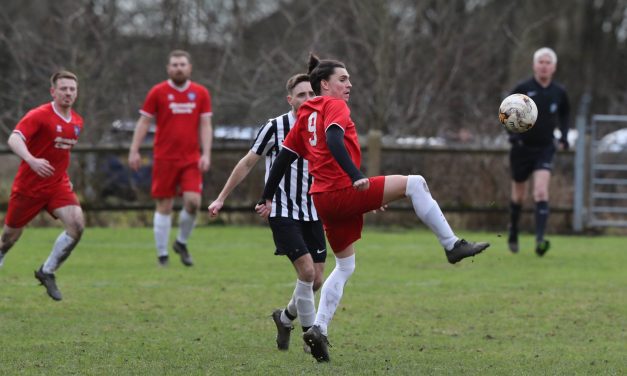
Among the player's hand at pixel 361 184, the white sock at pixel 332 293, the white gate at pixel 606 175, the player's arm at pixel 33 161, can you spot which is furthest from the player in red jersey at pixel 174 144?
the white gate at pixel 606 175

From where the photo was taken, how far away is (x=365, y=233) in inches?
611

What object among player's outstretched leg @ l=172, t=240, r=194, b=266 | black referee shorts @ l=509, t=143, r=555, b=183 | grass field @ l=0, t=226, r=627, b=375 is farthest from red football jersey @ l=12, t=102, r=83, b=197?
black referee shorts @ l=509, t=143, r=555, b=183

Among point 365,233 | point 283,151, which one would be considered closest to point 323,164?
point 283,151

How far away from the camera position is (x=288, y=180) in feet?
23.3

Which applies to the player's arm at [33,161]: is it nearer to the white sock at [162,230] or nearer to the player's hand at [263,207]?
the player's hand at [263,207]

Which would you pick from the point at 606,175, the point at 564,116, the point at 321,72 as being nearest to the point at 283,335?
the point at 321,72

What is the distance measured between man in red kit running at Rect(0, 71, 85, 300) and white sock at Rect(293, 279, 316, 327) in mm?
2693

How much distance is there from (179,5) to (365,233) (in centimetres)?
744

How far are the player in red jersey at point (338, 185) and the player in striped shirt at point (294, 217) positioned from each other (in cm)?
36

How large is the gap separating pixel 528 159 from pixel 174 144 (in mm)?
4001

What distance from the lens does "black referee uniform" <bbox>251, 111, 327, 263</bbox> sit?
688 cm

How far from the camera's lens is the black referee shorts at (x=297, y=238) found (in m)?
6.84

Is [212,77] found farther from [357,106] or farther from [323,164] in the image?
[323,164]

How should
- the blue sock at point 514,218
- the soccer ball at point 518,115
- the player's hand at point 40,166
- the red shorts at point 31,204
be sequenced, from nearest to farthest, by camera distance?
the soccer ball at point 518,115 → the player's hand at point 40,166 → the red shorts at point 31,204 → the blue sock at point 514,218
